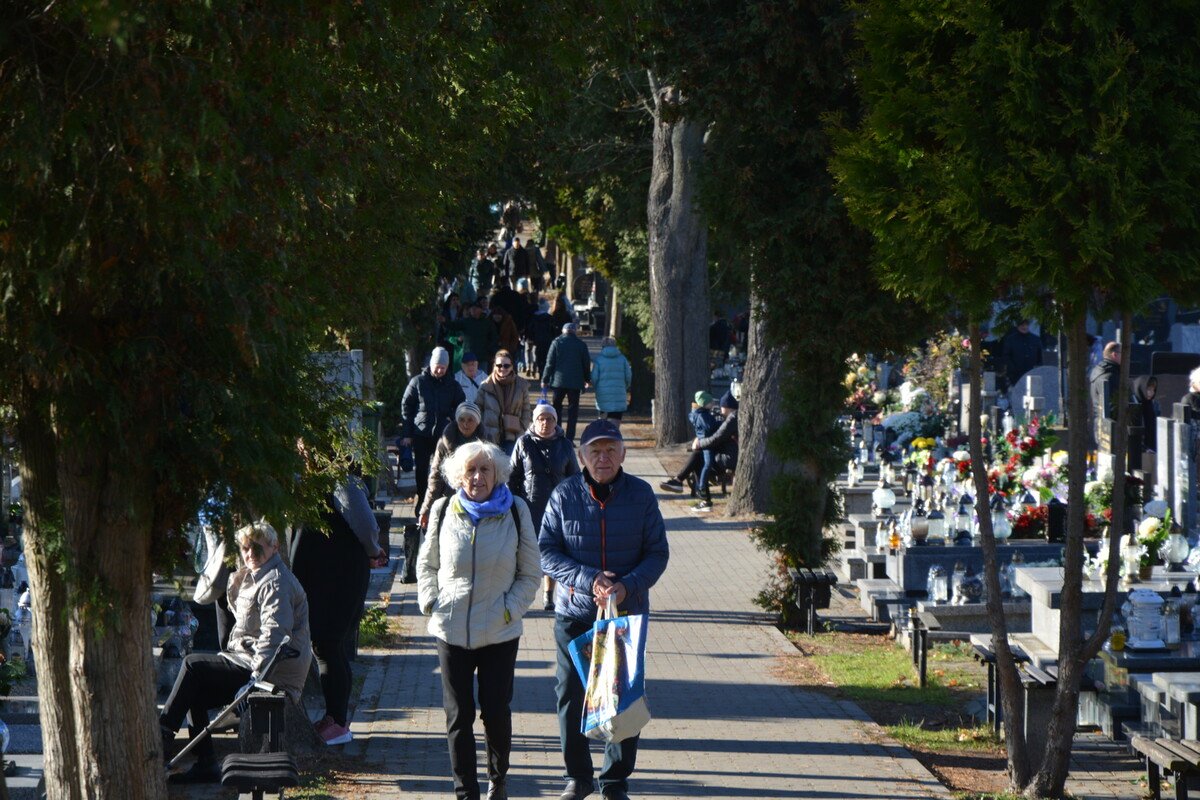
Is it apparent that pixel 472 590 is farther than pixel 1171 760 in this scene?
Yes

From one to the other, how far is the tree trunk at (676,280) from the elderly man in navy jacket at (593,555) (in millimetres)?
15629

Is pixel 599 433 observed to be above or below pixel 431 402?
below

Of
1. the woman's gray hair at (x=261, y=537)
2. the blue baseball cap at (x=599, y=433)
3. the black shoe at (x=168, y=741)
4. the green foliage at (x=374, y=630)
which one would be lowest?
the black shoe at (x=168, y=741)

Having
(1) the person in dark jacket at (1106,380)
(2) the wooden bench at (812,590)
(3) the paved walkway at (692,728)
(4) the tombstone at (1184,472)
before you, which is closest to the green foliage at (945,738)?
(3) the paved walkway at (692,728)

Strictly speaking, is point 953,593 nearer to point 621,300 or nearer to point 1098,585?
point 1098,585

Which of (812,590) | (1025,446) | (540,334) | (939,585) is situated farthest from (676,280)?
(939,585)

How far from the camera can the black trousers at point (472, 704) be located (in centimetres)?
707

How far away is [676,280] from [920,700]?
14.5 meters

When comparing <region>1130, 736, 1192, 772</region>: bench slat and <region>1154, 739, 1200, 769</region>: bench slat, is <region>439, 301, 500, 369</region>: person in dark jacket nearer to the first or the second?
<region>1130, 736, 1192, 772</region>: bench slat

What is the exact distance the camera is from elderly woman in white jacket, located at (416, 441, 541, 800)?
700 cm

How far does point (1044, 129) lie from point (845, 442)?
5.96 m

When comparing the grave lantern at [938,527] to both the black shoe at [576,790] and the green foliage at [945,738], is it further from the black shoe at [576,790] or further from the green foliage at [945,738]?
the black shoe at [576,790]

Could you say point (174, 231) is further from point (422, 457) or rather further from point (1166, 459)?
point (422, 457)

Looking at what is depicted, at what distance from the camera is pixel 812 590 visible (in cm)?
1229
